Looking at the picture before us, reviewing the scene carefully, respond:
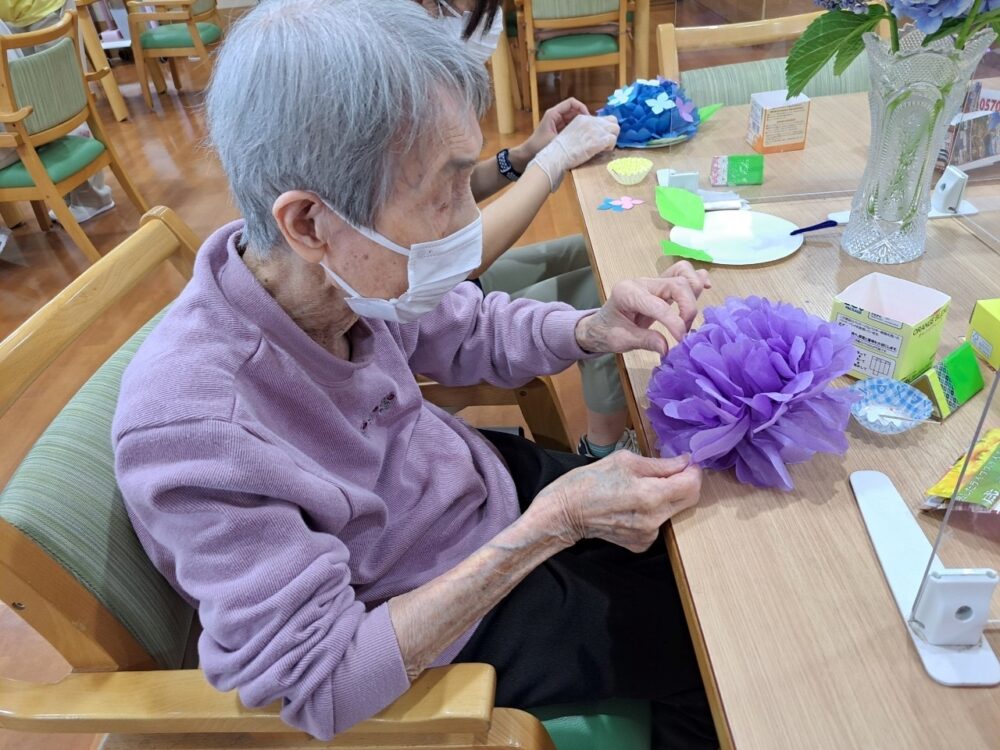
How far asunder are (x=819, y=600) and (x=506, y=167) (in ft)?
4.76

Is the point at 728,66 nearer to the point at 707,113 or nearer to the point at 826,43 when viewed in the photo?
the point at 707,113

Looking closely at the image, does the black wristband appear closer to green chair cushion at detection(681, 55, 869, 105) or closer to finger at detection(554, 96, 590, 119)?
finger at detection(554, 96, 590, 119)

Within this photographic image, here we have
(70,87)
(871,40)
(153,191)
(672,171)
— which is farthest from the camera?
(153,191)

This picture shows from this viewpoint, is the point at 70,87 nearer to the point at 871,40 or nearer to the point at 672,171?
the point at 672,171

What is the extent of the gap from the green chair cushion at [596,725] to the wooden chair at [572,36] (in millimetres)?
3694

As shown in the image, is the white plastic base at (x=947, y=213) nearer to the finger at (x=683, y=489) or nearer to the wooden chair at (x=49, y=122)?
the finger at (x=683, y=489)

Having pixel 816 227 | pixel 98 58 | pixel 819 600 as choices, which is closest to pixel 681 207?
pixel 816 227

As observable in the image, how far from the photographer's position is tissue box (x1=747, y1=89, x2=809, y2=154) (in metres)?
1.57

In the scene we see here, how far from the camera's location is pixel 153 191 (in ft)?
14.3

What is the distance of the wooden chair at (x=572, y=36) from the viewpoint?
3.95 m

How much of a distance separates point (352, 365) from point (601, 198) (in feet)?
2.50

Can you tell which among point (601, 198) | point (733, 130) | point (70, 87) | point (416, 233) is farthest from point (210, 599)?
point (70, 87)

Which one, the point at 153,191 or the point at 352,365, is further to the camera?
the point at 153,191

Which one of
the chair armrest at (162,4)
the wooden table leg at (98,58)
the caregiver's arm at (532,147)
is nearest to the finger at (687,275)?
the caregiver's arm at (532,147)
